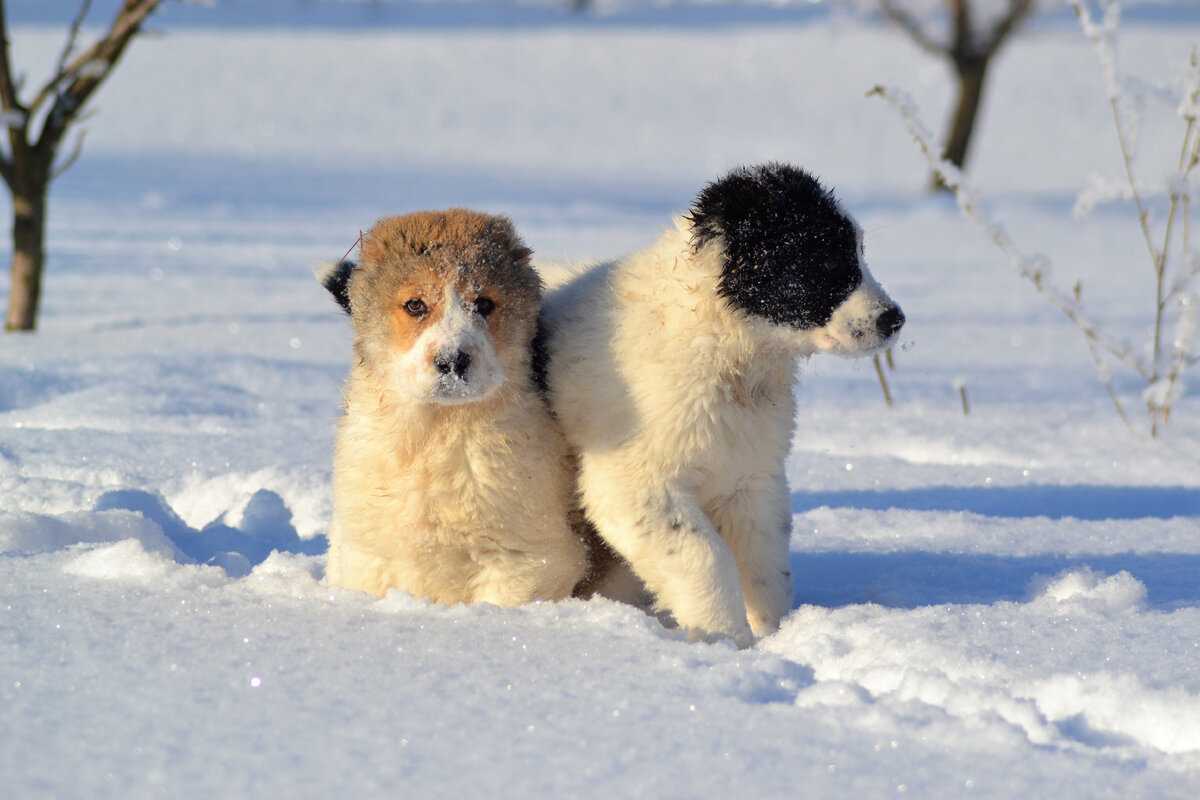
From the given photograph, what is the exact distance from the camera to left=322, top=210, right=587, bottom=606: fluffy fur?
2615 millimetres

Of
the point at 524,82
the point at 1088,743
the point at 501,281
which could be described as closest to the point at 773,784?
the point at 1088,743

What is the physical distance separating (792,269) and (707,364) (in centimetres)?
33

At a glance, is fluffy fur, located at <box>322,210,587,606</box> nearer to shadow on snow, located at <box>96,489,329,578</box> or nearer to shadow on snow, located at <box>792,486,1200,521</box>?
shadow on snow, located at <box>96,489,329,578</box>

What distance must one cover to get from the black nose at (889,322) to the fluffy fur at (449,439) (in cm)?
88

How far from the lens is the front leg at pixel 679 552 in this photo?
2688mm

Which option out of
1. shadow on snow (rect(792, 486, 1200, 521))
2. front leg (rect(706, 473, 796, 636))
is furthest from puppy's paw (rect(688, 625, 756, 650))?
shadow on snow (rect(792, 486, 1200, 521))

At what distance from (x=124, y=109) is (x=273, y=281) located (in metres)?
14.8

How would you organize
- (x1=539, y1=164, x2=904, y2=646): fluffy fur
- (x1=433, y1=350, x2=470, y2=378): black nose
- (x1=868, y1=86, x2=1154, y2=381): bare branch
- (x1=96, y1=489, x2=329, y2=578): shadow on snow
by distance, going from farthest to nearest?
1. (x1=868, y1=86, x2=1154, y2=381): bare branch
2. (x1=96, y1=489, x2=329, y2=578): shadow on snow
3. (x1=539, y1=164, x2=904, y2=646): fluffy fur
4. (x1=433, y1=350, x2=470, y2=378): black nose

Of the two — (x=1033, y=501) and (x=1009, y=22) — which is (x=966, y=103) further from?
(x=1033, y=501)

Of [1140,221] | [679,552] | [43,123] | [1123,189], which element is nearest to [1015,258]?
[1123,189]

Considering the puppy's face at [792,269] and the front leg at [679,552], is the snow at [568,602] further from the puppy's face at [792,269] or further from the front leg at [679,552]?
the puppy's face at [792,269]

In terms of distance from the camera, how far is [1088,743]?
2.22 meters

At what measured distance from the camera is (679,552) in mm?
2689

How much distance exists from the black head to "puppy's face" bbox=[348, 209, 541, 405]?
51 cm
